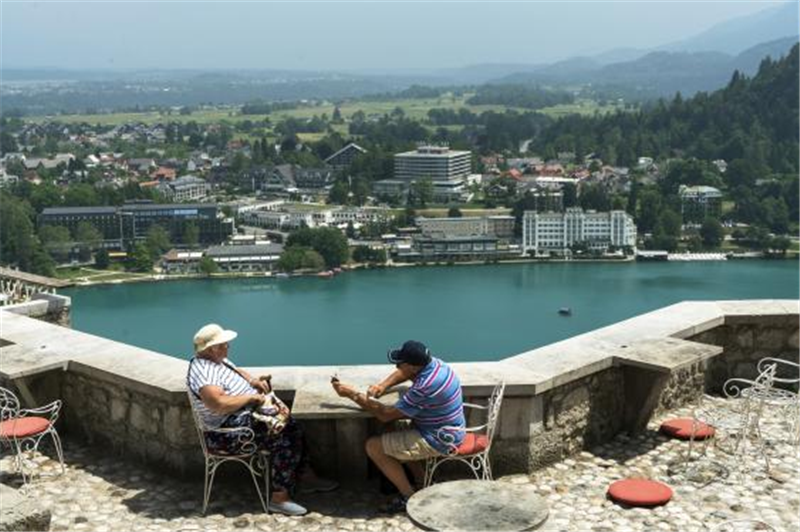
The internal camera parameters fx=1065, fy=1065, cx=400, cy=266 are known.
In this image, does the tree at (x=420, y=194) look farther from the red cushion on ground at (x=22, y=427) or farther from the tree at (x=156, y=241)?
the red cushion on ground at (x=22, y=427)

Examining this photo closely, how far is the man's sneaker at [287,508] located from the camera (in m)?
2.93

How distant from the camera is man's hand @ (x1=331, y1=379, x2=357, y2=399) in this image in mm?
3029

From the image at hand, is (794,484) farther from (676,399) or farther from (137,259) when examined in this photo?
(137,259)

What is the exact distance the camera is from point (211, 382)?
9.51ft

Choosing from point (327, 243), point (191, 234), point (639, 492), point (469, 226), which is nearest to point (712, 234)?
point (469, 226)

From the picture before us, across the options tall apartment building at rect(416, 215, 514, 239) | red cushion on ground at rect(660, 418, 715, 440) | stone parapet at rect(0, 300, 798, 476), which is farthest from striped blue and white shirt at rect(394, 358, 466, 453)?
tall apartment building at rect(416, 215, 514, 239)

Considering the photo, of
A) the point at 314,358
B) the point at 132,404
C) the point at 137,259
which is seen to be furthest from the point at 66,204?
the point at 132,404

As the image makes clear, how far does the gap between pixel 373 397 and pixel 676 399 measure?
142cm

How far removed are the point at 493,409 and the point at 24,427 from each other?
142 centimetres

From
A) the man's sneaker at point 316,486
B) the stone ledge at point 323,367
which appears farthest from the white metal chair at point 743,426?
the man's sneaker at point 316,486

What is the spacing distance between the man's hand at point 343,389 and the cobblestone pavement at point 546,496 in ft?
0.99

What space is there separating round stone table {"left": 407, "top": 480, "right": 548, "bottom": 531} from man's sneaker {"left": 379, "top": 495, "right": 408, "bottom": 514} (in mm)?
456

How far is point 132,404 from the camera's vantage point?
11.1 ft

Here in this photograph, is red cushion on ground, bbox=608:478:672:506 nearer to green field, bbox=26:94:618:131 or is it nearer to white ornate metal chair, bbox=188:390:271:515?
white ornate metal chair, bbox=188:390:271:515
